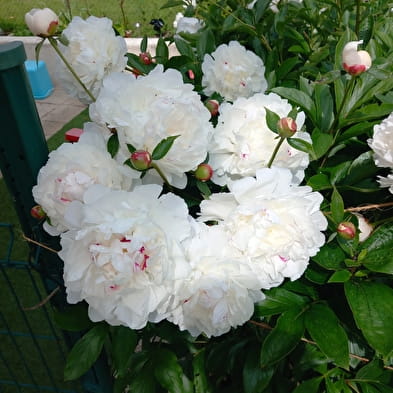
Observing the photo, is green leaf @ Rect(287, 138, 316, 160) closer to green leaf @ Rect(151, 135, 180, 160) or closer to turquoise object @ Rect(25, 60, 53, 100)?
green leaf @ Rect(151, 135, 180, 160)

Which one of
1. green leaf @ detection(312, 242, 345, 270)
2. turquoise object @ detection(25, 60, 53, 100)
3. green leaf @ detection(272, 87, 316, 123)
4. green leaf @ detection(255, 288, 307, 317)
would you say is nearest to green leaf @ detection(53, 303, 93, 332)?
green leaf @ detection(255, 288, 307, 317)

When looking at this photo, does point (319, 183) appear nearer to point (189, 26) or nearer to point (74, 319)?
point (74, 319)

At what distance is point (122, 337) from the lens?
2.49 feet

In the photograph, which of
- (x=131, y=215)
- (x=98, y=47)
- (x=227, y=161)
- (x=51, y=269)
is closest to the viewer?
(x=131, y=215)

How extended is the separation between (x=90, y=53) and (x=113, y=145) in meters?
0.26

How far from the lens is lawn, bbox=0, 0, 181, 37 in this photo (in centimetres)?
554

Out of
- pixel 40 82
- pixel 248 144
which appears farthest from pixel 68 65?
pixel 40 82

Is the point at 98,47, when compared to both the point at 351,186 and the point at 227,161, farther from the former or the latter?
the point at 351,186

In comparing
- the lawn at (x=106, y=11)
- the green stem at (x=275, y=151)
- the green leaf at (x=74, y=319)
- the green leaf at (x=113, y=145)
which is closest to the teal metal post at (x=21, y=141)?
the green leaf at (x=74, y=319)

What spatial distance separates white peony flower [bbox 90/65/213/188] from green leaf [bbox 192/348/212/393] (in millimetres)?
421

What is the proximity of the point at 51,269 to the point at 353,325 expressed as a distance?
72cm

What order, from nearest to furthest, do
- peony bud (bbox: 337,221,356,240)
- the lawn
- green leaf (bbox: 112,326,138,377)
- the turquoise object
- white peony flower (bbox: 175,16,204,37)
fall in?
1. peony bud (bbox: 337,221,356,240)
2. green leaf (bbox: 112,326,138,377)
3. white peony flower (bbox: 175,16,204,37)
4. the turquoise object
5. the lawn

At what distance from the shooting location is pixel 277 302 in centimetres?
72

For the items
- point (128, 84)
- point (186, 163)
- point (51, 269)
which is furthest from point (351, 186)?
point (51, 269)
